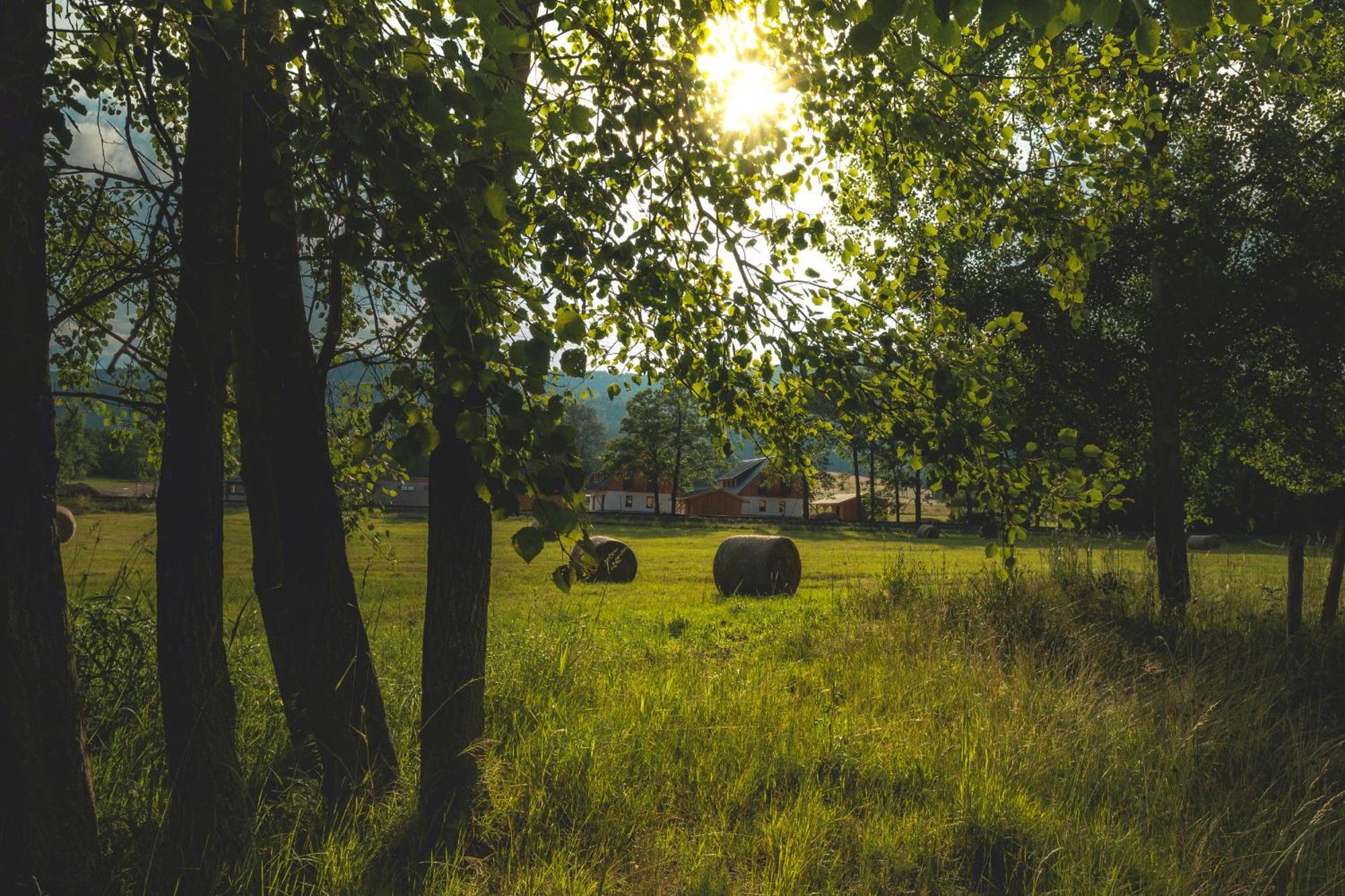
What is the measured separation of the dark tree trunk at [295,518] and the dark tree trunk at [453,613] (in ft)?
1.04

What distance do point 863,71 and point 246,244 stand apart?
3.32 metres

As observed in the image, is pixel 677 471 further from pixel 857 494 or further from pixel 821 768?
pixel 821 768

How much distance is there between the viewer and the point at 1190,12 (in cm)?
157

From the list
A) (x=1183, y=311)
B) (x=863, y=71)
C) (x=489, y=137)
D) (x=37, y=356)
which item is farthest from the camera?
(x=1183, y=311)

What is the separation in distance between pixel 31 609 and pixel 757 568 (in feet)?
53.3

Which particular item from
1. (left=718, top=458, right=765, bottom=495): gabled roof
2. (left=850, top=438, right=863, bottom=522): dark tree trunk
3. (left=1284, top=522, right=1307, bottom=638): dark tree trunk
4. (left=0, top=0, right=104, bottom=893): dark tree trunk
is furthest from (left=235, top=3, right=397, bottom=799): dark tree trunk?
(left=718, top=458, right=765, bottom=495): gabled roof

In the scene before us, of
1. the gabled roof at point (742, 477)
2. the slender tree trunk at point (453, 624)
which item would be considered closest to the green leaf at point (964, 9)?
the slender tree trunk at point (453, 624)

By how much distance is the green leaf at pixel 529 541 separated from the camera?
165cm

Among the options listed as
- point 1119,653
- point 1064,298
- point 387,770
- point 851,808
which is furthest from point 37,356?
point 1119,653

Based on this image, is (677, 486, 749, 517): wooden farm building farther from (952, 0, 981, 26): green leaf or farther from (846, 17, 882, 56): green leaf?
(952, 0, 981, 26): green leaf

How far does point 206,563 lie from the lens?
11.3 ft

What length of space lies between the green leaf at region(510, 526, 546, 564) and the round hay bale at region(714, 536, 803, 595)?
16.6 m

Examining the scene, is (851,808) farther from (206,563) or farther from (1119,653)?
(1119,653)

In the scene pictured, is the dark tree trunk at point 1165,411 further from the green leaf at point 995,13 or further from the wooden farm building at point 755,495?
the wooden farm building at point 755,495
